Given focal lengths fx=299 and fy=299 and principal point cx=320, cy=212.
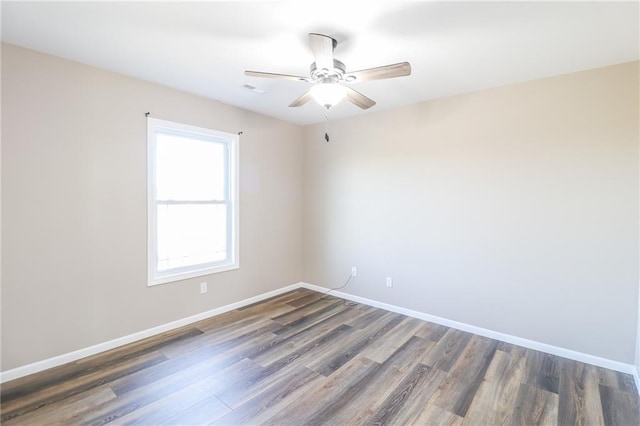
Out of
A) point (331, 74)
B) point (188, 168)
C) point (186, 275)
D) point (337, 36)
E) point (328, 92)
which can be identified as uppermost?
point (337, 36)

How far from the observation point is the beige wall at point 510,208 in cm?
250

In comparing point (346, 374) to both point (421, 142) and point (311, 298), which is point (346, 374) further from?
point (421, 142)

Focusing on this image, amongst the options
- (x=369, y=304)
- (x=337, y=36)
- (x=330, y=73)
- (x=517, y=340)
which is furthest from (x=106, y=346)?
(x=517, y=340)

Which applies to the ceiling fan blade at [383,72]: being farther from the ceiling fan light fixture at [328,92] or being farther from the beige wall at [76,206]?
the beige wall at [76,206]

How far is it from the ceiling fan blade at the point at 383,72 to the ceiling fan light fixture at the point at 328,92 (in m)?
0.10

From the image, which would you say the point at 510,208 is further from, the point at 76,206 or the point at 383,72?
the point at 76,206

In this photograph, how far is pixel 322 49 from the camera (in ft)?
6.25

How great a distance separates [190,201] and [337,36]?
7.64 feet

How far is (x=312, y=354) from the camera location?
8.92 feet

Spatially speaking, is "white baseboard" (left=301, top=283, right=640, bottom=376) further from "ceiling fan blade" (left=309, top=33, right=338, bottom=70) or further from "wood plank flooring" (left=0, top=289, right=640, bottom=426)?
"ceiling fan blade" (left=309, top=33, right=338, bottom=70)

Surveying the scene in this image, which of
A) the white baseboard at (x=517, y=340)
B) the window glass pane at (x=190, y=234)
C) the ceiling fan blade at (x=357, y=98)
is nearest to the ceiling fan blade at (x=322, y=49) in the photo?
the ceiling fan blade at (x=357, y=98)

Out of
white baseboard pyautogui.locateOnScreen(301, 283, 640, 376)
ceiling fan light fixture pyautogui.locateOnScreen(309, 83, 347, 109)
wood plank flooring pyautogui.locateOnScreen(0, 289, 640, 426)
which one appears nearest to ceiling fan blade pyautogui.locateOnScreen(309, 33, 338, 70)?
ceiling fan light fixture pyautogui.locateOnScreen(309, 83, 347, 109)

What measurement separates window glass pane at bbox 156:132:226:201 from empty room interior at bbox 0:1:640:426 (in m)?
0.02

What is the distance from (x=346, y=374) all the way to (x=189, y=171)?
2.64 meters
